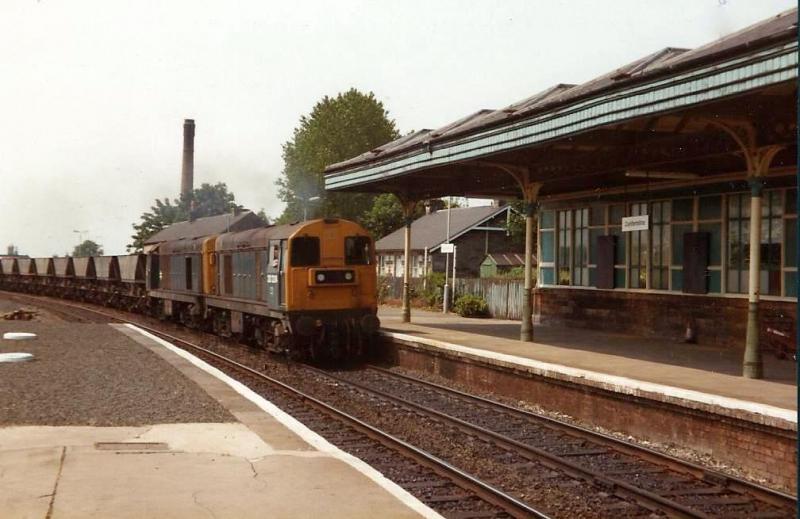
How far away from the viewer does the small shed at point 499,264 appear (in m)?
42.3

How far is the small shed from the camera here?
42.3 meters

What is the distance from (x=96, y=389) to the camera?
11680 millimetres

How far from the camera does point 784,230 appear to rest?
47.0 feet

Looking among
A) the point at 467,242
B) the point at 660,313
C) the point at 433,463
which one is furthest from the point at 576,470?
the point at 467,242

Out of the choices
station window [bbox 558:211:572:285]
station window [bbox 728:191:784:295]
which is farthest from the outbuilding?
station window [bbox 728:191:784:295]

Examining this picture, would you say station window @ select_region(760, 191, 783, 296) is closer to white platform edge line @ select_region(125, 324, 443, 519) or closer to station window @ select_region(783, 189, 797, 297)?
station window @ select_region(783, 189, 797, 297)

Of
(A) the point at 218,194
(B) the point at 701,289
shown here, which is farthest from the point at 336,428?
(A) the point at 218,194

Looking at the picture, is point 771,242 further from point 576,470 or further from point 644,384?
point 576,470

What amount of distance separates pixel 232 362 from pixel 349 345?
259cm

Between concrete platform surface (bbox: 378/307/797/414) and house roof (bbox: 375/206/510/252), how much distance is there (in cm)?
2278

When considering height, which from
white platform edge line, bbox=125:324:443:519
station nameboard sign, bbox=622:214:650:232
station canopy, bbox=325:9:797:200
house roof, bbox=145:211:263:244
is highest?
house roof, bbox=145:211:263:244

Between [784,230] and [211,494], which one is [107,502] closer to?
[211,494]

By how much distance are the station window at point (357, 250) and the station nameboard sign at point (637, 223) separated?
5.58 m

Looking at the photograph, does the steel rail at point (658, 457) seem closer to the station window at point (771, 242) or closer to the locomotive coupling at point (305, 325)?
the locomotive coupling at point (305, 325)
